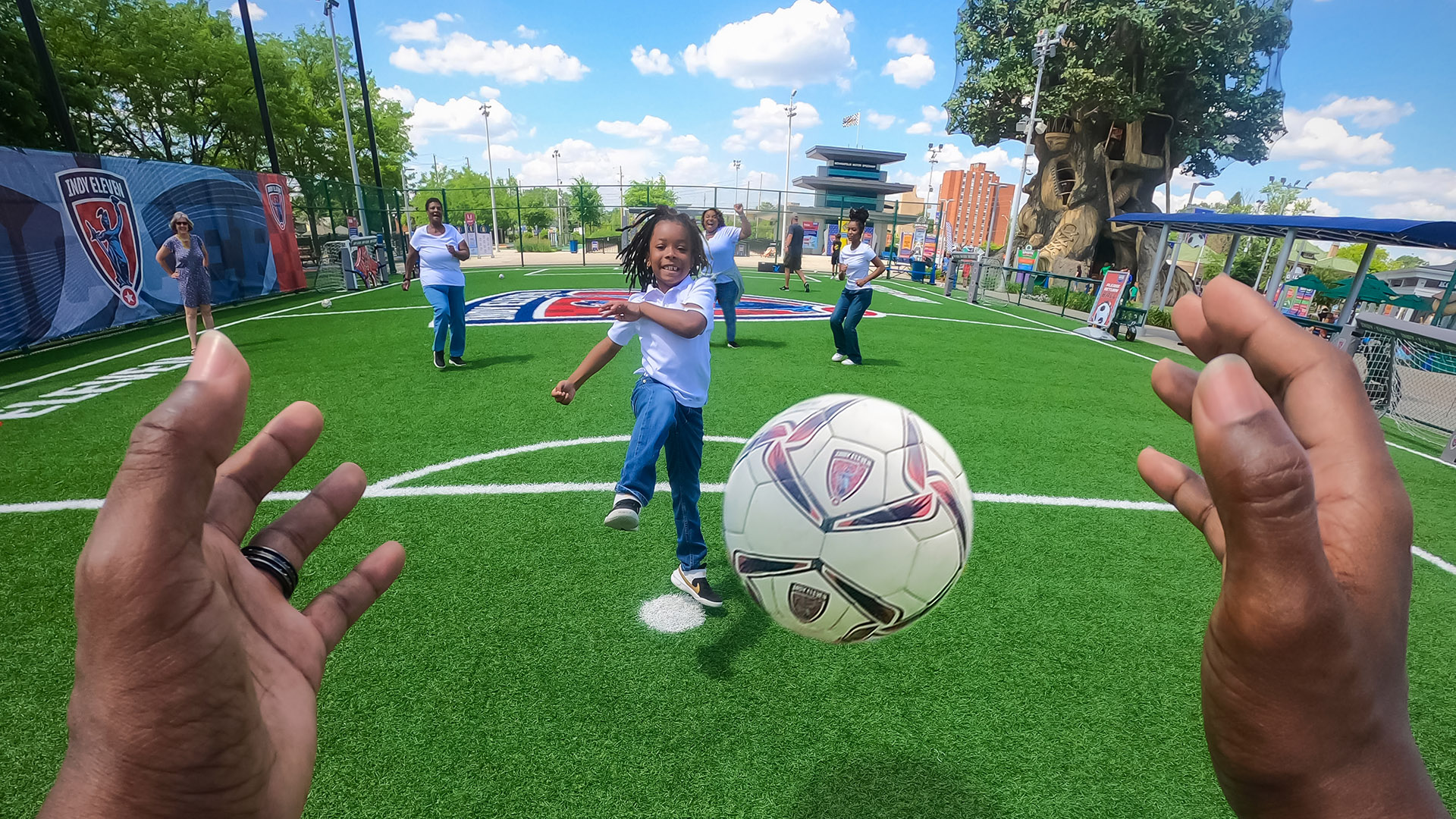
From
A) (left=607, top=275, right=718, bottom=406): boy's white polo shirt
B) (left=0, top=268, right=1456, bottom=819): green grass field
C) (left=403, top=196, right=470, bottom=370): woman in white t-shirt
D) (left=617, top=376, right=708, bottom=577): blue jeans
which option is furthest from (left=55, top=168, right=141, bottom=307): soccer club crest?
(left=617, top=376, right=708, bottom=577): blue jeans

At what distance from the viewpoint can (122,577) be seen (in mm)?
738

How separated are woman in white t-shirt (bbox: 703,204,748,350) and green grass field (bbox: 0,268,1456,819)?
155 inches

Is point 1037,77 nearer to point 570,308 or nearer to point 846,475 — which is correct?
point 570,308

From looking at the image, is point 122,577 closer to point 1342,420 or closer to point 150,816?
point 150,816

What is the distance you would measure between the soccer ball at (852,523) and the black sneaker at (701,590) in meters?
1.31

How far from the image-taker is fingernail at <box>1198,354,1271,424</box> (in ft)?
2.58

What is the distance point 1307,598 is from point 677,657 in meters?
2.58

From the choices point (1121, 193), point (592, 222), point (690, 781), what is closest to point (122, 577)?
point (690, 781)

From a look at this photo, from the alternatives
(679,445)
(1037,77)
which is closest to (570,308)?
(679,445)

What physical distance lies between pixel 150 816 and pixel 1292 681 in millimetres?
1665

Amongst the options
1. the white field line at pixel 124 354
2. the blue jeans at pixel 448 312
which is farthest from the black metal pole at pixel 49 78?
the blue jeans at pixel 448 312

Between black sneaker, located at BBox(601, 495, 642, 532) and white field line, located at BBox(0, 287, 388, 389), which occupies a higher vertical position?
black sneaker, located at BBox(601, 495, 642, 532)

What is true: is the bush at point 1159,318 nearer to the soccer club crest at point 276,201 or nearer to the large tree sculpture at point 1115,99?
the large tree sculpture at point 1115,99

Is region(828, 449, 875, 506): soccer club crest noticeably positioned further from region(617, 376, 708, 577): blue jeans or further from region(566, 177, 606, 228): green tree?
region(566, 177, 606, 228): green tree
